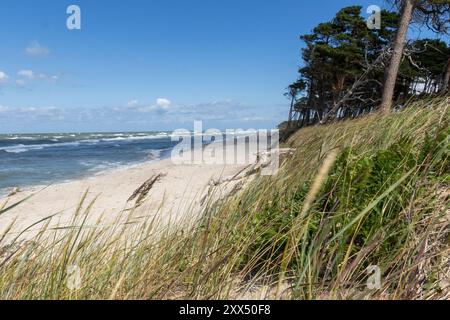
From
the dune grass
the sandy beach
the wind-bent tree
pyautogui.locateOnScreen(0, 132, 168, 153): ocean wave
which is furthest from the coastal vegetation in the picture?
pyautogui.locateOnScreen(0, 132, 168, 153): ocean wave

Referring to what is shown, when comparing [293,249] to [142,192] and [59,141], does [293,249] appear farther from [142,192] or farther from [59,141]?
[59,141]

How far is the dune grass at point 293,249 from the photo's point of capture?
1522mm

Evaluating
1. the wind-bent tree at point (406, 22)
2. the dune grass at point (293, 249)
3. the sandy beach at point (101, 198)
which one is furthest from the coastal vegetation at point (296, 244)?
the wind-bent tree at point (406, 22)

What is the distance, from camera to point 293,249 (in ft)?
5.49

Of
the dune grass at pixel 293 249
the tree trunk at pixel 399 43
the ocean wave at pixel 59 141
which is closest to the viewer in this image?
the dune grass at pixel 293 249

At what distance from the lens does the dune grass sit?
4.99 feet

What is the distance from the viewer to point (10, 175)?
53.3ft

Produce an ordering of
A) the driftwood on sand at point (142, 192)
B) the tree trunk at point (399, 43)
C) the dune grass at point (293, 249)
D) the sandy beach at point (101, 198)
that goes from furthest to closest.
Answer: the tree trunk at point (399, 43) → the sandy beach at point (101, 198) → the driftwood on sand at point (142, 192) → the dune grass at point (293, 249)

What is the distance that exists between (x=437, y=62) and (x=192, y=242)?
25.7 m

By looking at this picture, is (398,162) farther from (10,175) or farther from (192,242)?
(10,175)

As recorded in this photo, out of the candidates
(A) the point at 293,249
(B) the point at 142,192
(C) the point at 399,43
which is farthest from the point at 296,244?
(C) the point at 399,43

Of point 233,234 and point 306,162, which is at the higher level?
point 306,162

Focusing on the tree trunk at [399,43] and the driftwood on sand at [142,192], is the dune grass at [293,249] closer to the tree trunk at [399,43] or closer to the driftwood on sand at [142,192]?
the driftwood on sand at [142,192]
